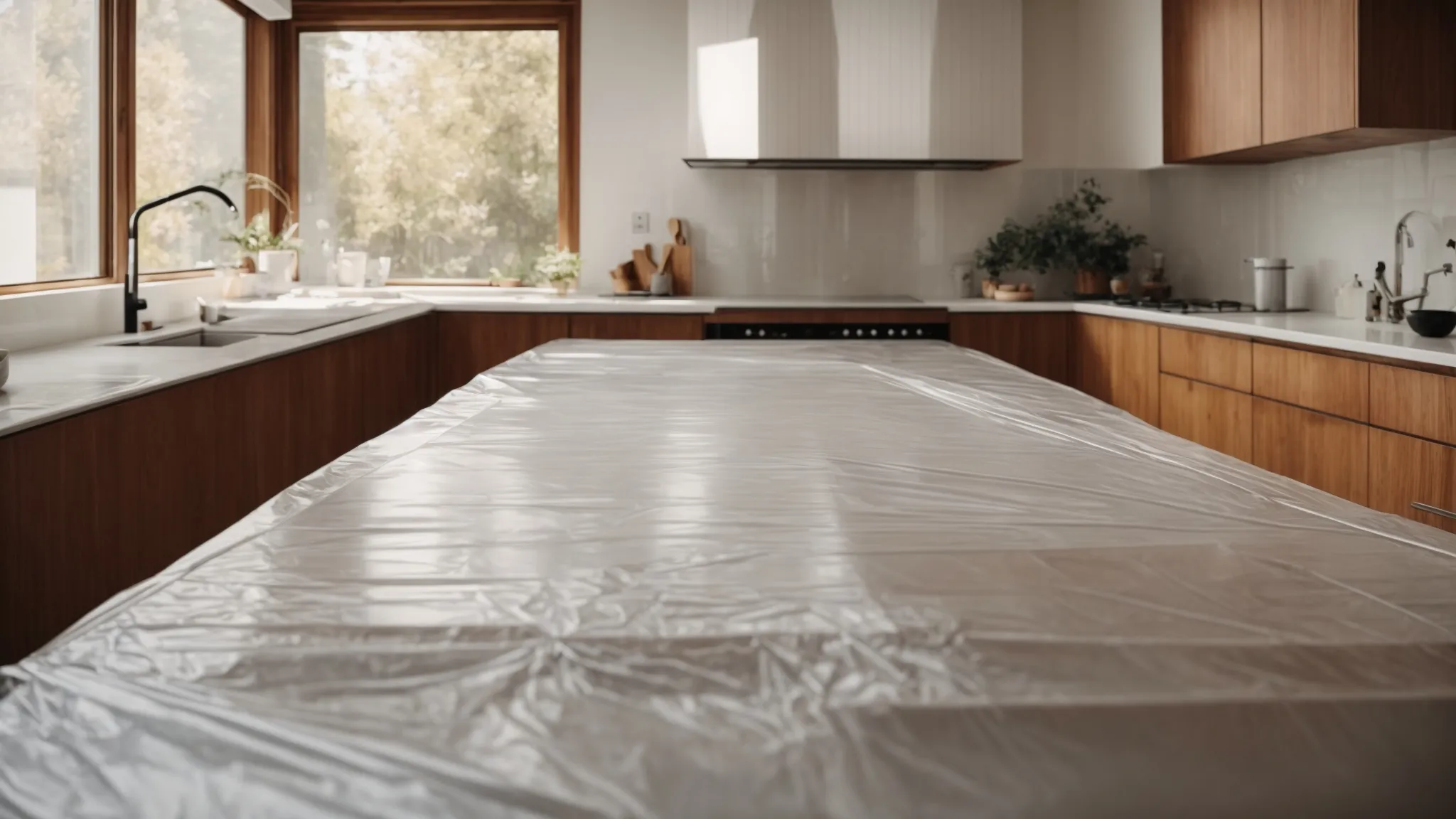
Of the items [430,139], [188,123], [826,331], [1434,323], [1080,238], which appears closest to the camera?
[1434,323]

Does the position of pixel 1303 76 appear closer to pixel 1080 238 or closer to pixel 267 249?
pixel 1080 238

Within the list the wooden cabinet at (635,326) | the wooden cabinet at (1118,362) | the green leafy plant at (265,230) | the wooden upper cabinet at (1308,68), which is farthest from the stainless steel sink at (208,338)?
the wooden upper cabinet at (1308,68)

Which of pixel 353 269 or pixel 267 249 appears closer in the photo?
pixel 267 249

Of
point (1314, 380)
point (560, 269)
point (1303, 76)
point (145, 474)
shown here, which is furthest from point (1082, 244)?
point (145, 474)

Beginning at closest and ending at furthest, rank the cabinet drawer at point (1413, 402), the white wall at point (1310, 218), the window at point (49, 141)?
the cabinet drawer at point (1413, 402), the window at point (49, 141), the white wall at point (1310, 218)

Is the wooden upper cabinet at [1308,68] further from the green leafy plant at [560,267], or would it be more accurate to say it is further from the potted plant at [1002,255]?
the green leafy plant at [560,267]

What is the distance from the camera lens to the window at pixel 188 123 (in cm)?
441

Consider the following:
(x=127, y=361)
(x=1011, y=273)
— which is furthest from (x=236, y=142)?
(x=1011, y=273)

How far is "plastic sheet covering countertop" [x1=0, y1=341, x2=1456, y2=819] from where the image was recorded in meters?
0.80

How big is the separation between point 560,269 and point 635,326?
1.90ft

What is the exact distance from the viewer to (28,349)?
10.8 ft

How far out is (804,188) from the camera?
5.72m

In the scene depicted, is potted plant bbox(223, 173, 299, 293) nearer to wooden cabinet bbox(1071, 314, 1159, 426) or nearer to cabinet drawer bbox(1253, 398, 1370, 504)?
wooden cabinet bbox(1071, 314, 1159, 426)

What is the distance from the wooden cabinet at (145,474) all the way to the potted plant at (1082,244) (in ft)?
9.81
